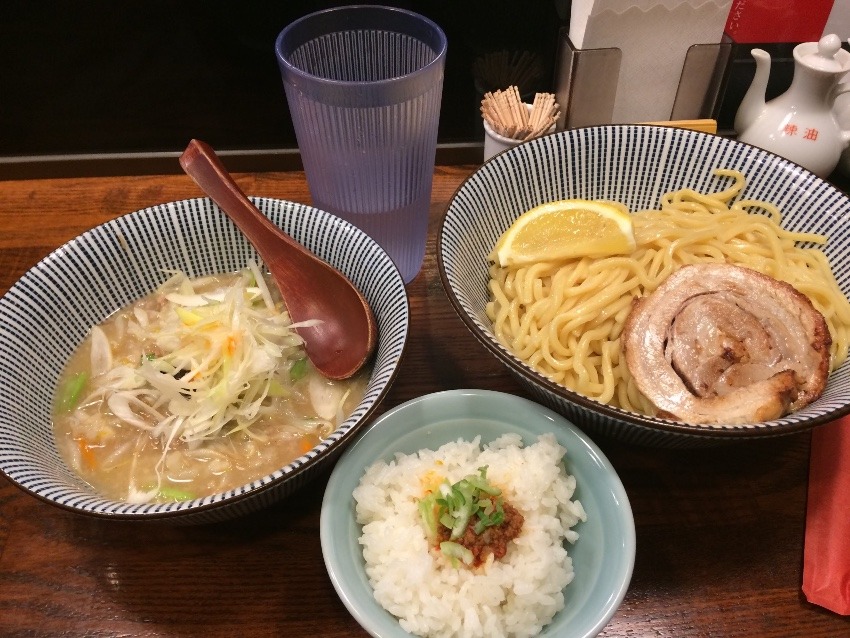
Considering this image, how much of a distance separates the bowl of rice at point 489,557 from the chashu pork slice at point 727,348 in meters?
0.24

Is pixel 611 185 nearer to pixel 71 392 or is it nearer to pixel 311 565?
pixel 311 565

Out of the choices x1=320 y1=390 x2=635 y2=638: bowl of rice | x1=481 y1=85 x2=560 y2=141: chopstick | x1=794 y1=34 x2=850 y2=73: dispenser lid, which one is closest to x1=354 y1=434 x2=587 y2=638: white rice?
x1=320 y1=390 x2=635 y2=638: bowl of rice

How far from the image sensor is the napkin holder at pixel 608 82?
77.4 inches

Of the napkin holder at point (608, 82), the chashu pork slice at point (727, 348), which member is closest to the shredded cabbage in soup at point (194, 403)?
the chashu pork slice at point (727, 348)

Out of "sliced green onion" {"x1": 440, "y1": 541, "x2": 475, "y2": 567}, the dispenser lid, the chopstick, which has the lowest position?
"sliced green onion" {"x1": 440, "y1": 541, "x2": 475, "y2": 567}

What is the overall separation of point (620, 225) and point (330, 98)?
77cm

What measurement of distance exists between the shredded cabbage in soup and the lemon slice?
514 millimetres

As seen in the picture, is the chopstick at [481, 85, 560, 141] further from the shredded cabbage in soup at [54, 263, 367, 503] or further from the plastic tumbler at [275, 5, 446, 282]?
the shredded cabbage in soup at [54, 263, 367, 503]

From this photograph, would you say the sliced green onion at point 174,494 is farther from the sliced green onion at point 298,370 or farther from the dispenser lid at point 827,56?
the dispenser lid at point 827,56

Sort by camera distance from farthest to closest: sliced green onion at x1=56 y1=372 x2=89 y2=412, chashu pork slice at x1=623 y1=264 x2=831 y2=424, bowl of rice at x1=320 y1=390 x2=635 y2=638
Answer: sliced green onion at x1=56 y1=372 x2=89 y2=412
chashu pork slice at x1=623 y1=264 x2=831 y2=424
bowl of rice at x1=320 y1=390 x2=635 y2=638

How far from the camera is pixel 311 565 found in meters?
1.27

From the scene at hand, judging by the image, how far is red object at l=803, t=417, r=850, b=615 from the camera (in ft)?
3.92

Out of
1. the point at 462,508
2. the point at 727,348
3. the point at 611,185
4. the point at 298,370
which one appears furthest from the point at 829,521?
the point at 298,370

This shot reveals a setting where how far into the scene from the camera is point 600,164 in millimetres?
1756
